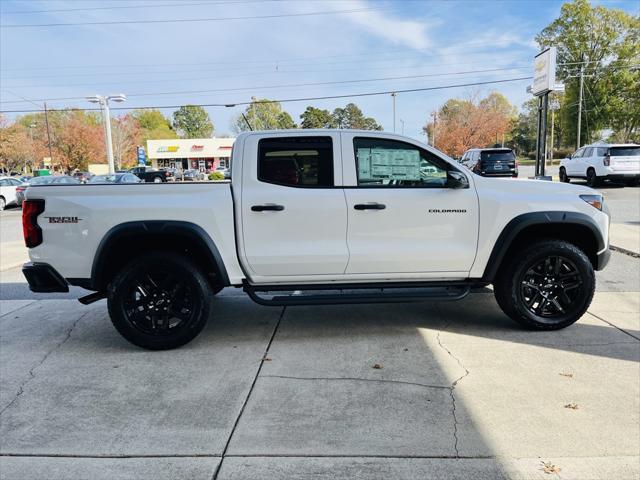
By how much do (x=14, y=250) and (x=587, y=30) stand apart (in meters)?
66.4

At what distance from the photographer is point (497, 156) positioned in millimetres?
23484

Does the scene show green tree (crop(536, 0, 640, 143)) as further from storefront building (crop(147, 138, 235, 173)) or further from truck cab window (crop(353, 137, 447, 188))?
truck cab window (crop(353, 137, 447, 188))

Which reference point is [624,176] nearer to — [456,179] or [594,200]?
[594,200]

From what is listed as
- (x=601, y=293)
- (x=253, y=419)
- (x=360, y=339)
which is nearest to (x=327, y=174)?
(x=360, y=339)

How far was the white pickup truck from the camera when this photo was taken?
4.54 meters

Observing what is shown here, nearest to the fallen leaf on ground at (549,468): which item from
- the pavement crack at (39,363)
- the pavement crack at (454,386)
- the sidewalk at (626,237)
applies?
the pavement crack at (454,386)

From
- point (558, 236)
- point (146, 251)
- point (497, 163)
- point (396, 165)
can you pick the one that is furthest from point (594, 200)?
point (497, 163)

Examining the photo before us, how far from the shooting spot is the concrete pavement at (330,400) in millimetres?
2916

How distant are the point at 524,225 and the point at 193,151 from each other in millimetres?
79280

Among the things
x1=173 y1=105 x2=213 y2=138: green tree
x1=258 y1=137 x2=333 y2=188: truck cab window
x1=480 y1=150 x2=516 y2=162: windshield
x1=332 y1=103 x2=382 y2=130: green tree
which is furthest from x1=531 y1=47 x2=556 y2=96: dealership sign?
x1=173 y1=105 x2=213 y2=138: green tree

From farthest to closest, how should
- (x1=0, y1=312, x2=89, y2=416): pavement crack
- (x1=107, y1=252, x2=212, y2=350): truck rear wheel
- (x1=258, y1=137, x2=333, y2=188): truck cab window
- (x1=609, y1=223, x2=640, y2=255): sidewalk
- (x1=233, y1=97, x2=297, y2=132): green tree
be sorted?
(x1=233, y1=97, x2=297, y2=132): green tree < (x1=609, y1=223, x2=640, y2=255): sidewalk < (x1=258, y1=137, x2=333, y2=188): truck cab window < (x1=107, y1=252, x2=212, y2=350): truck rear wheel < (x1=0, y1=312, x2=89, y2=416): pavement crack

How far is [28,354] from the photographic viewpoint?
15.5 ft

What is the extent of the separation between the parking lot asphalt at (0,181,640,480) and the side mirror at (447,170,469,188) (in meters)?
1.48

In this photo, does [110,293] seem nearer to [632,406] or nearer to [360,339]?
[360,339]
